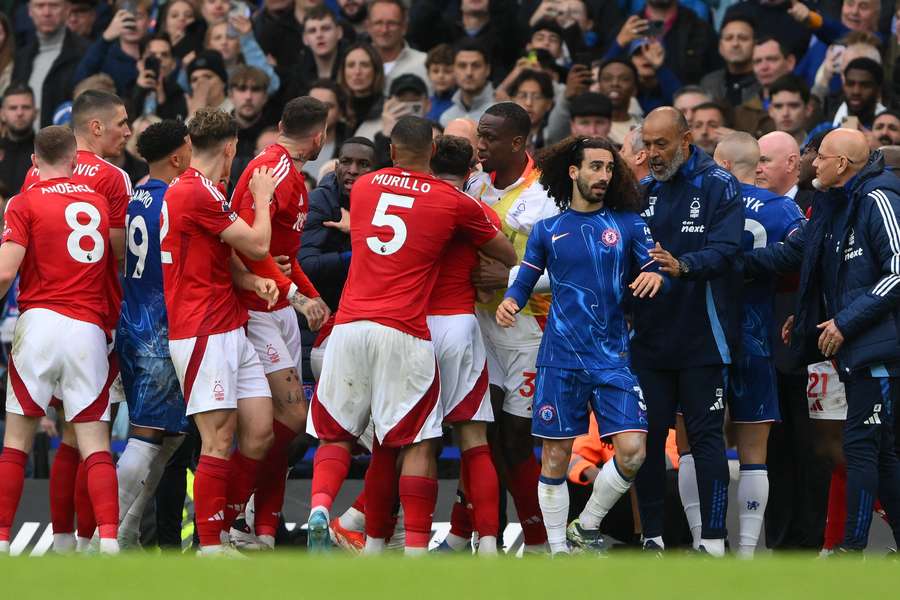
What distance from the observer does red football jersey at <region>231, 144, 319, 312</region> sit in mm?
8953

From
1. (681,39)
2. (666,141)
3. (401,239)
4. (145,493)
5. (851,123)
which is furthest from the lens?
(681,39)

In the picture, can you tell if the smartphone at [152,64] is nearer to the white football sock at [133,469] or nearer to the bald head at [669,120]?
the white football sock at [133,469]

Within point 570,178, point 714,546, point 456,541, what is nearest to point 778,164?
point 570,178

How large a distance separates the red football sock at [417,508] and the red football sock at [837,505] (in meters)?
2.60

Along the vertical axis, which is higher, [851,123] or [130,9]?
[130,9]

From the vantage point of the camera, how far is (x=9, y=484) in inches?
345

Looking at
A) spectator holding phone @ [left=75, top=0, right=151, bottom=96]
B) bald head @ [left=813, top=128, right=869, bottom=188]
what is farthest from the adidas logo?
spectator holding phone @ [left=75, top=0, right=151, bottom=96]

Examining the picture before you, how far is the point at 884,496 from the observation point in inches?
346

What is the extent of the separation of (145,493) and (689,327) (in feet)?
11.0

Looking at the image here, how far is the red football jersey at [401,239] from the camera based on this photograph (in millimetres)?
8445

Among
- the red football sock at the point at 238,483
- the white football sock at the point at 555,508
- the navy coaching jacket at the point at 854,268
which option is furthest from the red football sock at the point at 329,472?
the navy coaching jacket at the point at 854,268

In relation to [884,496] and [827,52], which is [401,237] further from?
[827,52]

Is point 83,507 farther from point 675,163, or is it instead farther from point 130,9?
point 130,9

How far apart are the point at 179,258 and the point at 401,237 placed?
1277 millimetres
